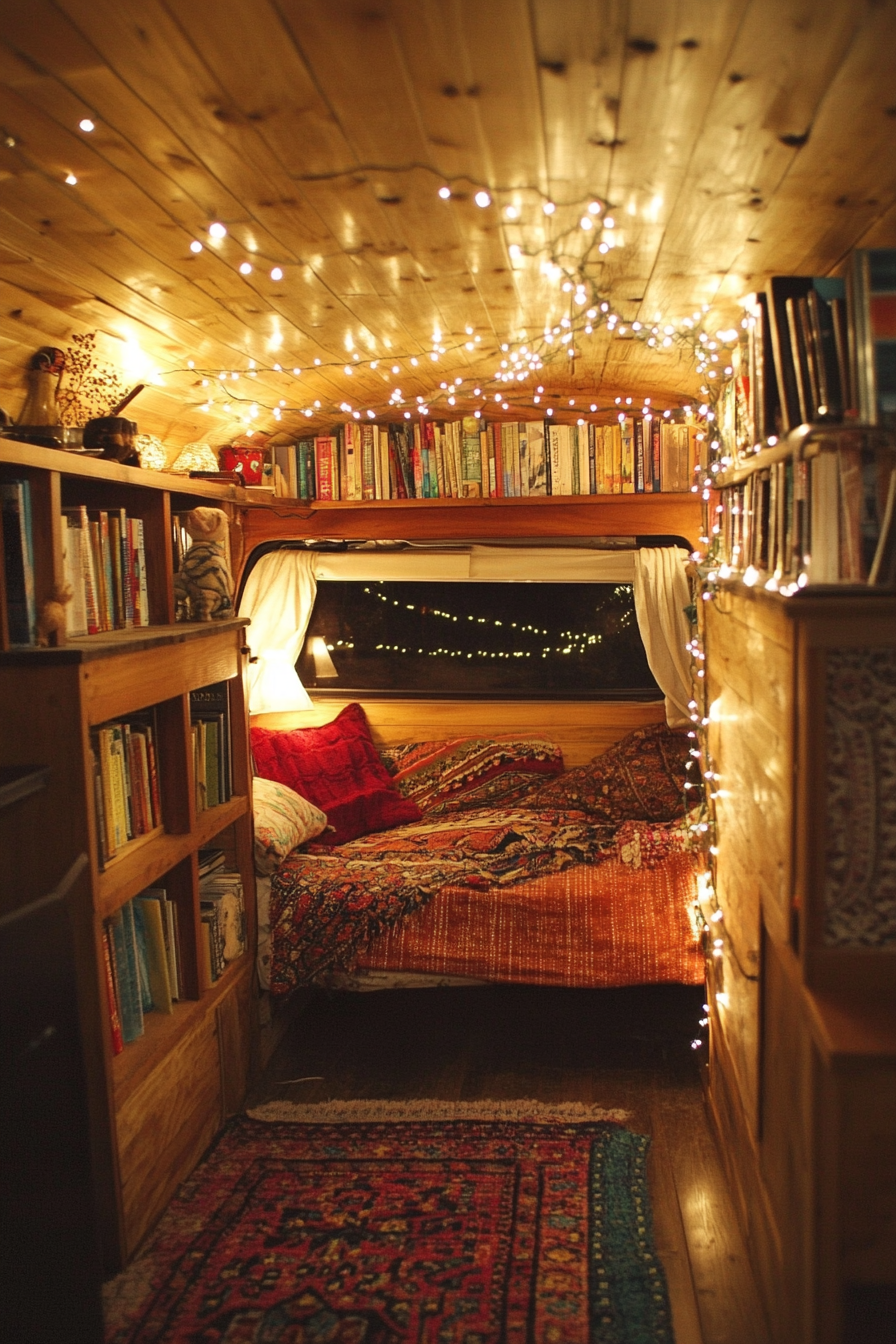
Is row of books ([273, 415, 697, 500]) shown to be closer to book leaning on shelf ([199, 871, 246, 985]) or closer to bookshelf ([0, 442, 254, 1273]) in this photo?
bookshelf ([0, 442, 254, 1273])

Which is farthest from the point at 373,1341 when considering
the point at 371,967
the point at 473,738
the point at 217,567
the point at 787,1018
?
the point at 473,738

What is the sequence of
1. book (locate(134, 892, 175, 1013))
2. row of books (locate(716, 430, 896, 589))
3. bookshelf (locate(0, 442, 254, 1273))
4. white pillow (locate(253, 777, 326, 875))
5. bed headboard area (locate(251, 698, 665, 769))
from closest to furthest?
1. row of books (locate(716, 430, 896, 589))
2. bookshelf (locate(0, 442, 254, 1273))
3. book (locate(134, 892, 175, 1013))
4. white pillow (locate(253, 777, 326, 875))
5. bed headboard area (locate(251, 698, 665, 769))

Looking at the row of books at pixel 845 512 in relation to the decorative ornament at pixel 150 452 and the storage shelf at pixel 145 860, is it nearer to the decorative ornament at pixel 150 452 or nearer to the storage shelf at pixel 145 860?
the storage shelf at pixel 145 860

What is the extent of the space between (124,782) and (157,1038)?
0.64 m

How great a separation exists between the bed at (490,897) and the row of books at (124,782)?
0.82 metres

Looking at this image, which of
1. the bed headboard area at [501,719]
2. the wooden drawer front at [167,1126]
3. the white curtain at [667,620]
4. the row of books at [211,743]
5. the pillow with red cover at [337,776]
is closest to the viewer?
the wooden drawer front at [167,1126]

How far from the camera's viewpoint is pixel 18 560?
227 centimetres

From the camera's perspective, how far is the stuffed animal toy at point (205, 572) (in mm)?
3180

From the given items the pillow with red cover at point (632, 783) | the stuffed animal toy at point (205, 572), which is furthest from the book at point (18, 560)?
the pillow with red cover at point (632, 783)

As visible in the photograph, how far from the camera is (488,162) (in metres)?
2.13

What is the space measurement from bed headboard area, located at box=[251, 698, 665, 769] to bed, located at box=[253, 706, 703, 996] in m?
0.43

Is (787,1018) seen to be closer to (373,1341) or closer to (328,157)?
(373,1341)

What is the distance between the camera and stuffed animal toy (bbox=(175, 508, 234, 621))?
3.18m

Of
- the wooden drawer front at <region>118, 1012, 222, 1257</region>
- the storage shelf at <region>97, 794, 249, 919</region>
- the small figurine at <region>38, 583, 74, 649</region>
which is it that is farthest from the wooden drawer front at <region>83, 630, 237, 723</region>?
the wooden drawer front at <region>118, 1012, 222, 1257</region>
